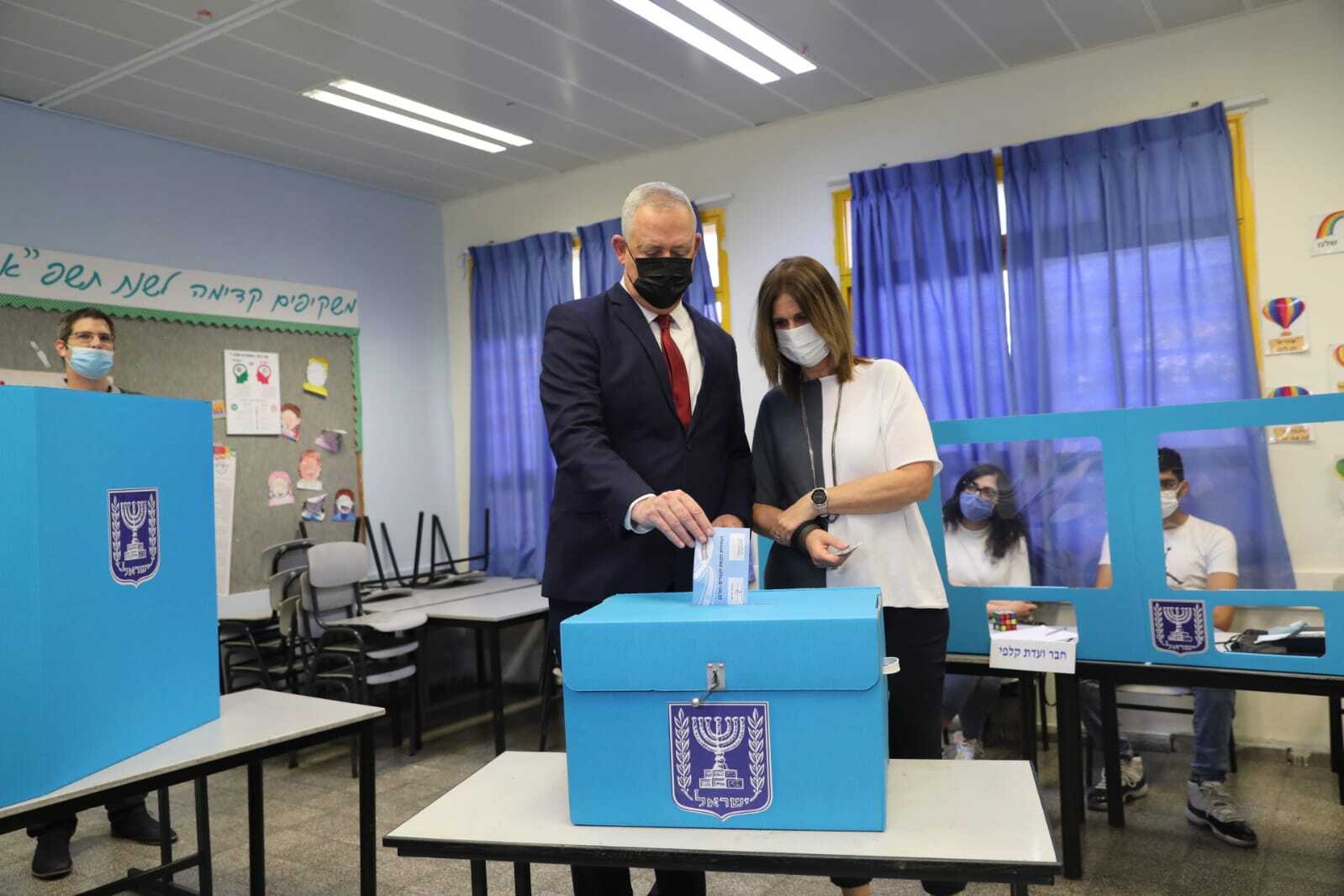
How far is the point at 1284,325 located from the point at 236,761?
3.84 metres

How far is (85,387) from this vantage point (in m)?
2.99

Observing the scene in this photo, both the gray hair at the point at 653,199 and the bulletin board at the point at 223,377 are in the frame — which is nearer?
the gray hair at the point at 653,199

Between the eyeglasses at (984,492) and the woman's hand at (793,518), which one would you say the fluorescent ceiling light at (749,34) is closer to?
the eyeglasses at (984,492)

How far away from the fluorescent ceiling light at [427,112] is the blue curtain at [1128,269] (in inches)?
95.3

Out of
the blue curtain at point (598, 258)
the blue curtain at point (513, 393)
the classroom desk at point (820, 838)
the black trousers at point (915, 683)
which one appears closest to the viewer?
the classroom desk at point (820, 838)

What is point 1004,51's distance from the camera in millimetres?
4109

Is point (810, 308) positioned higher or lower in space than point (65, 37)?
lower

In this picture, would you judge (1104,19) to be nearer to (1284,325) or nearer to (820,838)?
(1284,325)

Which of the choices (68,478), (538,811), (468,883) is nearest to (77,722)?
(68,478)

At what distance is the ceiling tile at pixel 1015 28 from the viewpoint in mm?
3657

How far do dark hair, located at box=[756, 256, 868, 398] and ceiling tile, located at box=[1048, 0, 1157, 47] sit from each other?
2426 mm

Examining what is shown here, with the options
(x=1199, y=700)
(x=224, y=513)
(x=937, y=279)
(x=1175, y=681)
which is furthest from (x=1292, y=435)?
(x=224, y=513)

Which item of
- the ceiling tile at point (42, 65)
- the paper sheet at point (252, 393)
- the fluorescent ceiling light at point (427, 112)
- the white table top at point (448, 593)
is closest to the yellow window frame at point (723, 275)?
the fluorescent ceiling light at point (427, 112)

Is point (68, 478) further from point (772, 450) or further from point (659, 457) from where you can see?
point (772, 450)
